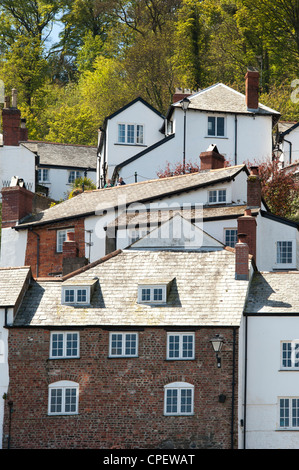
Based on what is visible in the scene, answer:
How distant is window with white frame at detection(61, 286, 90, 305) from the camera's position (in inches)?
1582

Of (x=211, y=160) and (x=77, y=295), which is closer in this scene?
(x=77, y=295)

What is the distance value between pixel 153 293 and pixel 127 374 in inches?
139

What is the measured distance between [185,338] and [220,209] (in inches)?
477

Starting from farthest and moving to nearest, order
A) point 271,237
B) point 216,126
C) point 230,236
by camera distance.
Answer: point 216,126 → point 271,237 → point 230,236

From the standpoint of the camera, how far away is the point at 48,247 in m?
51.4

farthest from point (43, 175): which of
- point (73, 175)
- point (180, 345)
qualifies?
point (180, 345)

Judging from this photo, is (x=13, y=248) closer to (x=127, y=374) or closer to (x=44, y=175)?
(x=127, y=374)

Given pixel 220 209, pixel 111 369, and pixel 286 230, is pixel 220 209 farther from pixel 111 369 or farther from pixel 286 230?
pixel 111 369

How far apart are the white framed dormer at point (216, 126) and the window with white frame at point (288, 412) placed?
2575 centimetres

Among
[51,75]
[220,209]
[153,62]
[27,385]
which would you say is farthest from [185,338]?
[51,75]

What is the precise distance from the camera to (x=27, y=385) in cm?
3872

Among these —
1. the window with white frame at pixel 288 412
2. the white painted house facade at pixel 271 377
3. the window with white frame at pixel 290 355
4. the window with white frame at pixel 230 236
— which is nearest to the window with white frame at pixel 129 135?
the window with white frame at pixel 230 236

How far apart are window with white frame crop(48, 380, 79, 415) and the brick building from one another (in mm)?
39

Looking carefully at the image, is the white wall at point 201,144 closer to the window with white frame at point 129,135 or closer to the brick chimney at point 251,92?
the brick chimney at point 251,92
